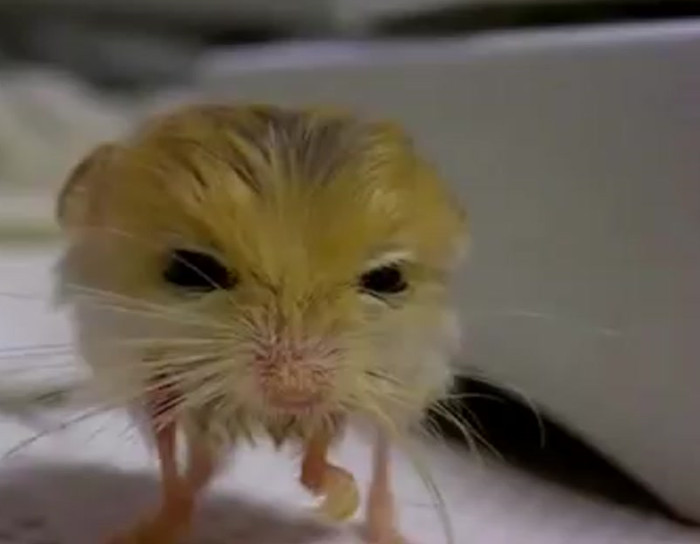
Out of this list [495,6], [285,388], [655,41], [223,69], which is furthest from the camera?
[223,69]

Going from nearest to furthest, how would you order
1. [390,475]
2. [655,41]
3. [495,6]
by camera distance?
[390,475], [655,41], [495,6]

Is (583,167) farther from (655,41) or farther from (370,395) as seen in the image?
(370,395)

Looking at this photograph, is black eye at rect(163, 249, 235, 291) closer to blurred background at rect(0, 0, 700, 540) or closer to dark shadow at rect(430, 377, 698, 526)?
blurred background at rect(0, 0, 700, 540)

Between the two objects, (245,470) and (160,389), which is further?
(245,470)

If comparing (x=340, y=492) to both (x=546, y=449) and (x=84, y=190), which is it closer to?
(x=84, y=190)

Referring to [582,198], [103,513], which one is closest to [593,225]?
[582,198]

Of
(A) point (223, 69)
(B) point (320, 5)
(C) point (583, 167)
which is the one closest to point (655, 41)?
(C) point (583, 167)
